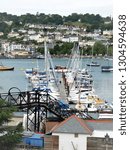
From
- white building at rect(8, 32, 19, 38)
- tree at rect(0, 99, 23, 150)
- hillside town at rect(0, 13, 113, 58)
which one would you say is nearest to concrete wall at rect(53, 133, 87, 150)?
tree at rect(0, 99, 23, 150)

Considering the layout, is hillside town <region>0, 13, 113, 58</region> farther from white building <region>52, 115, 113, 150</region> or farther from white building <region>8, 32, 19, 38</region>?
white building <region>52, 115, 113, 150</region>

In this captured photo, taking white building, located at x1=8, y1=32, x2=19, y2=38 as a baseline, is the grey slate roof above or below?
above

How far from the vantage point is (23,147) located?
12.1 m

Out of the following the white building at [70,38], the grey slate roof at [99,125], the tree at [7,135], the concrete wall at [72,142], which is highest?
the tree at [7,135]

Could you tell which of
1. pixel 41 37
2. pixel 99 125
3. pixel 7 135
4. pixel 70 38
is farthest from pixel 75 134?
pixel 41 37

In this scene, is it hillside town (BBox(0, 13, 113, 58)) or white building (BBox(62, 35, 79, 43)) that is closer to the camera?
hillside town (BBox(0, 13, 113, 58))

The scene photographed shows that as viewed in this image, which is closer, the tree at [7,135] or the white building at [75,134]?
the tree at [7,135]

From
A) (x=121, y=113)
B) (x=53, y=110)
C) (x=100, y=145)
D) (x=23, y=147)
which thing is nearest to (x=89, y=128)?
(x=100, y=145)

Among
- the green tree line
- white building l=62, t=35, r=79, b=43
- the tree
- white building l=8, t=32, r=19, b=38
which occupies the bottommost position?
white building l=62, t=35, r=79, b=43

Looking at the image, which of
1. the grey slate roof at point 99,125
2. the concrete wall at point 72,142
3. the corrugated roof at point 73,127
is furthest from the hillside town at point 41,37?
the concrete wall at point 72,142

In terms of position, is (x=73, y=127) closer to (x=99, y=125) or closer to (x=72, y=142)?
(x=72, y=142)

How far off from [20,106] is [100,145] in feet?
13.7

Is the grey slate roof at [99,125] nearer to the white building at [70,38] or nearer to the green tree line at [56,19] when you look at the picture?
the white building at [70,38]

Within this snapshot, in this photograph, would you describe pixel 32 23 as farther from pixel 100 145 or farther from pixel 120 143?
pixel 120 143
